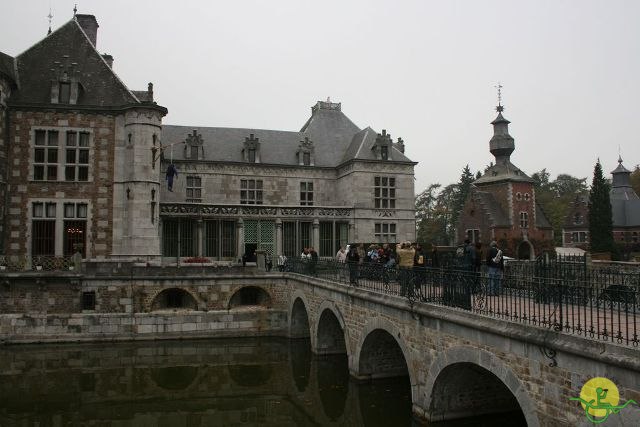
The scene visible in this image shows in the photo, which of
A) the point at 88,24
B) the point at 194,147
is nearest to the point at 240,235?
the point at 194,147

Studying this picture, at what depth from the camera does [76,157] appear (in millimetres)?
27062

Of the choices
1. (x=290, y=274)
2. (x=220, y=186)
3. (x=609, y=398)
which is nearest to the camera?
(x=609, y=398)

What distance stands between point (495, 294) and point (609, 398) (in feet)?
11.8

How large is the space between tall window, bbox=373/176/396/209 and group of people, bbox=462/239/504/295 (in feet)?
64.8

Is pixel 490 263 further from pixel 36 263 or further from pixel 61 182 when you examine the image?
pixel 61 182

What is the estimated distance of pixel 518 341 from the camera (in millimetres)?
8617

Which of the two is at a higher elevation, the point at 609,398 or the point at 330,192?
the point at 330,192

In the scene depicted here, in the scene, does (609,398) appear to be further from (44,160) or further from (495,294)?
(44,160)

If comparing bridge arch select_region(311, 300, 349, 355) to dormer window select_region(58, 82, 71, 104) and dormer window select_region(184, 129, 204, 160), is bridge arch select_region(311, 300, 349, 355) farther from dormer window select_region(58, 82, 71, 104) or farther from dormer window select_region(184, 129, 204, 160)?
dormer window select_region(58, 82, 71, 104)

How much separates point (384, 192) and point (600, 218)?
66.1 feet

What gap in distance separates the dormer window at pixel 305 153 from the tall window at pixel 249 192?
11.2 ft

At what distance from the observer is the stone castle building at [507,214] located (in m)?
44.8

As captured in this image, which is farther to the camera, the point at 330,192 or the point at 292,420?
the point at 330,192

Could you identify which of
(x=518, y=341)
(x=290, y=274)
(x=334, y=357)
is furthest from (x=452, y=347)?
(x=290, y=274)
